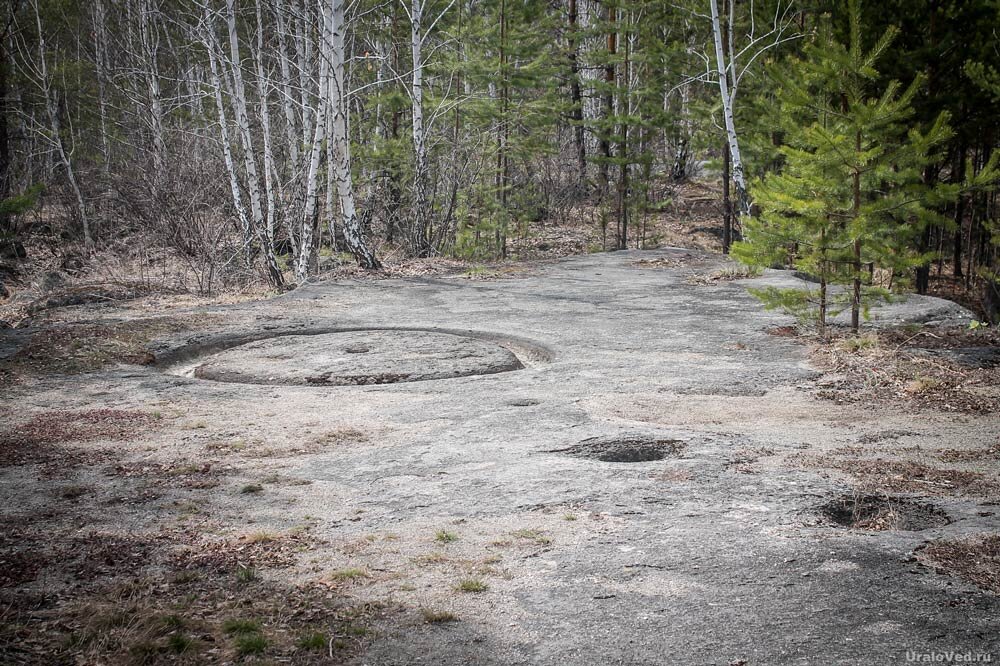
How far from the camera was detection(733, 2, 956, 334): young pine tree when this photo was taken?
8.49 meters

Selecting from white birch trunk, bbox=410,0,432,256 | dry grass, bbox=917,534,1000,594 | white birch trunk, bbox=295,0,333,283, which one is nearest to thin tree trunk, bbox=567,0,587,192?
white birch trunk, bbox=410,0,432,256

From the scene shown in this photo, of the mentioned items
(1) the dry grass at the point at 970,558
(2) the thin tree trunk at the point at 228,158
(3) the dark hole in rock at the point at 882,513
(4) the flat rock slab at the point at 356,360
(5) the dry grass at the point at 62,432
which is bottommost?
(3) the dark hole in rock at the point at 882,513

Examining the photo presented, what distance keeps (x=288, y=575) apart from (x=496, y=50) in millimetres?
18833

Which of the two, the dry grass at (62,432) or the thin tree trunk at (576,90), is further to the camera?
the thin tree trunk at (576,90)

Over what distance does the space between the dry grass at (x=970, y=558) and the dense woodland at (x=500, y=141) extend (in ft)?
17.5

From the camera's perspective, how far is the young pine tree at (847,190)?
849 cm

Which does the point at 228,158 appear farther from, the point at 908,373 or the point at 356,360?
the point at 908,373

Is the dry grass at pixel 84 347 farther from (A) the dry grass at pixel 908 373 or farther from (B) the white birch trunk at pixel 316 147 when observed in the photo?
(A) the dry grass at pixel 908 373

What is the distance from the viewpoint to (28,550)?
3.84m

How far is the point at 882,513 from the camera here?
173 inches

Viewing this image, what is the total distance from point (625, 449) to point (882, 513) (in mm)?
1725

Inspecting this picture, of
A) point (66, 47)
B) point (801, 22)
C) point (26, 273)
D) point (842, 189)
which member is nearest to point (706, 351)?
point (842, 189)

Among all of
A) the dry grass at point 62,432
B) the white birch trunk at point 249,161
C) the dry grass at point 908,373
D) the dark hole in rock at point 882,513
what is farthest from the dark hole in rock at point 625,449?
the white birch trunk at point 249,161

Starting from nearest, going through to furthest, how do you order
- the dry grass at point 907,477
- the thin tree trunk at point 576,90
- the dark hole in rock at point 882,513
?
the dark hole in rock at point 882,513
the dry grass at point 907,477
the thin tree trunk at point 576,90
